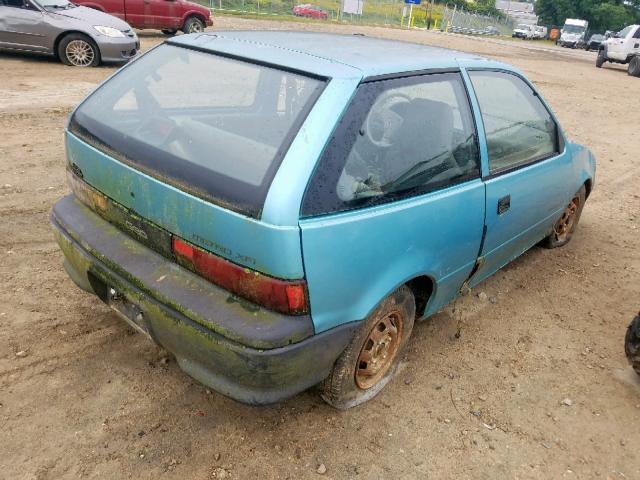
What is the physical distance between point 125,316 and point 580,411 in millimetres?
2408

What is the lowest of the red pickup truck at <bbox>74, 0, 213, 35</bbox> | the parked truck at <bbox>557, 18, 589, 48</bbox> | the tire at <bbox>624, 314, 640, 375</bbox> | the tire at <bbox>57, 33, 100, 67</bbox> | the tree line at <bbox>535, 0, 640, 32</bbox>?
the tire at <bbox>624, 314, 640, 375</bbox>

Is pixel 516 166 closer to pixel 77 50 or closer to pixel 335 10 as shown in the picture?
pixel 77 50

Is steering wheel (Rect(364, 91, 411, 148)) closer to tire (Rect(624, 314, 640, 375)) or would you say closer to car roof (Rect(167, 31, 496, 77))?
car roof (Rect(167, 31, 496, 77))

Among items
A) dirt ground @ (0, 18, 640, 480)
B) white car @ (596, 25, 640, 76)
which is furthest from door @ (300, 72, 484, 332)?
white car @ (596, 25, 640, 76)

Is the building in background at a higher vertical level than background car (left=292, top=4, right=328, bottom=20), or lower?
higher

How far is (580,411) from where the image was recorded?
2.75 meters

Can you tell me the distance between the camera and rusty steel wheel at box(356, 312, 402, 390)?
254cm

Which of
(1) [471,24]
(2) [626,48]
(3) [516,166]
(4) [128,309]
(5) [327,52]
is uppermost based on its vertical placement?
(1) [471,24]

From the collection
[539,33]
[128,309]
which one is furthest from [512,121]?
[539,33]

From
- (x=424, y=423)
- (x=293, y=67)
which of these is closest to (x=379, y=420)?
(x=424, y=423)

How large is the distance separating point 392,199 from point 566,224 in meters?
2.97

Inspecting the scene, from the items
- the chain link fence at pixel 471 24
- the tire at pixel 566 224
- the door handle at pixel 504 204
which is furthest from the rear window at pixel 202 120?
the chain link fence at pixel 471 24

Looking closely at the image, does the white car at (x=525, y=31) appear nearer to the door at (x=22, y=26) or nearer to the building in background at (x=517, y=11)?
the building in background at (x=517, y=11)

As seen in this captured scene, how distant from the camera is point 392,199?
222 cm
